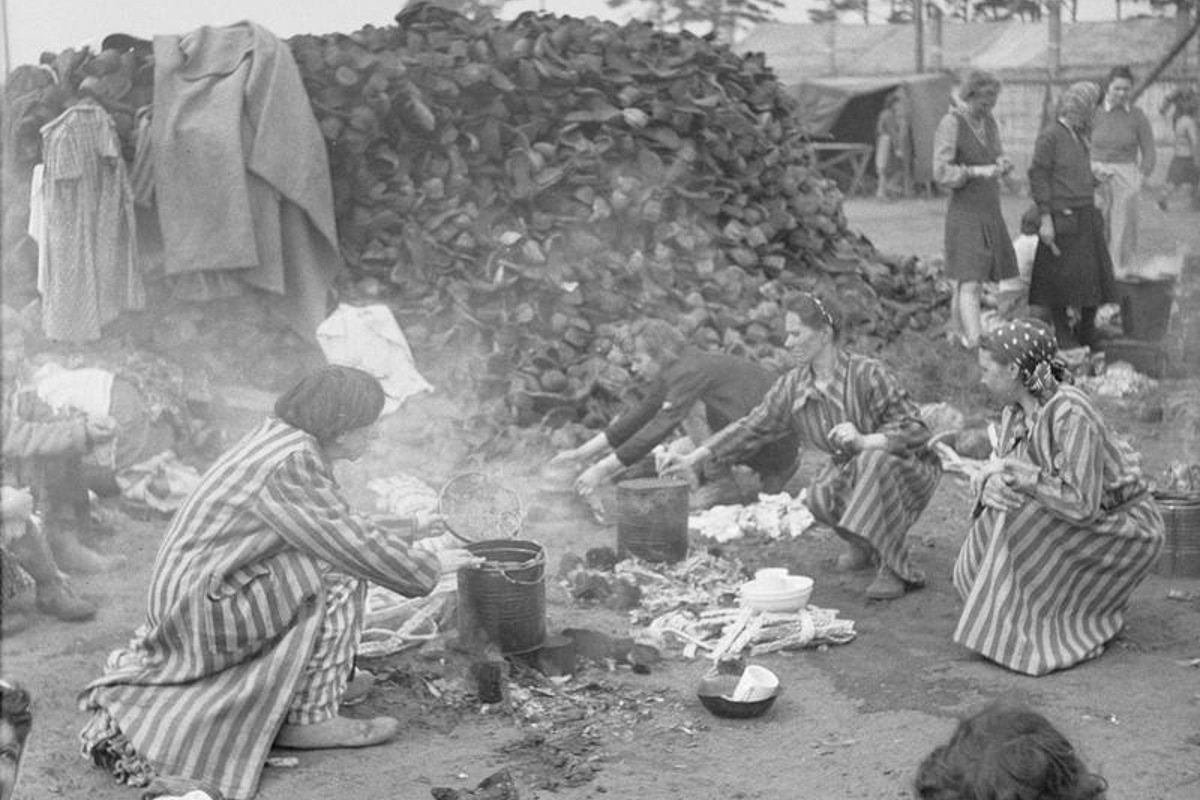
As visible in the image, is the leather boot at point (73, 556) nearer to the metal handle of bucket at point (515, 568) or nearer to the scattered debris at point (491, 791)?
the metal handle of bucket at point (515, 568)

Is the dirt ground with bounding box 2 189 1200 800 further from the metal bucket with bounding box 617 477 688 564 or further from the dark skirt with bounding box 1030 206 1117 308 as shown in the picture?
the dark skirt with bounding box 1030 206 1117 308

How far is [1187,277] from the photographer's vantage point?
10914mm

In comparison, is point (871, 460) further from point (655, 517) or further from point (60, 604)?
point (60, 604)

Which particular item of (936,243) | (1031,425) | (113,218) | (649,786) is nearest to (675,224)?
(113,218)

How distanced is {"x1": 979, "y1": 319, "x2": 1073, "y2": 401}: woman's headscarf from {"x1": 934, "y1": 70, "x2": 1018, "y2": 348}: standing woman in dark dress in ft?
15.0

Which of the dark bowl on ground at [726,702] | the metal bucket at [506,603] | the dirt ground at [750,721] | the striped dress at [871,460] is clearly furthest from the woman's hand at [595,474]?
the dark bowl on ground at [726,702]

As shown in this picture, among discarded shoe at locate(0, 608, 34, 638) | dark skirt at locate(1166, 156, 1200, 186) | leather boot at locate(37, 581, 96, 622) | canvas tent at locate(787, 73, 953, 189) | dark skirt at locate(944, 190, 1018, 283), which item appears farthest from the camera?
canvas tent at locate(787, 73, 953, 189)

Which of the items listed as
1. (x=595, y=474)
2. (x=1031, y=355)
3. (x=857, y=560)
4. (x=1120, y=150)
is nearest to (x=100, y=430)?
(x=595, y=474)

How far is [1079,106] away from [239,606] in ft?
23.9

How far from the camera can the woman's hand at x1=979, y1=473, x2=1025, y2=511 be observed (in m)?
5.29

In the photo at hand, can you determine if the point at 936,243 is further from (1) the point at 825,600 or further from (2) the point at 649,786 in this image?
(2) the point at 649,786

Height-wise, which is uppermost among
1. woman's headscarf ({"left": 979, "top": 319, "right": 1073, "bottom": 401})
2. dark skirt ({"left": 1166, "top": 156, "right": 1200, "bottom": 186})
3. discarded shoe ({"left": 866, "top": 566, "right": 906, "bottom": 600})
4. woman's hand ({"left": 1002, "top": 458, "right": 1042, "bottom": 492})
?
woman's headscarf ({"left": 979, "top": 319, "right": 1073, "bottom": 401})

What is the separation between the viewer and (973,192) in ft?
32.5

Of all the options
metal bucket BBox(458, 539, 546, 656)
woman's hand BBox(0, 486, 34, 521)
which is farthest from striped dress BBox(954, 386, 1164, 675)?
woman's hand BBox(0, 486, 34, 521)
